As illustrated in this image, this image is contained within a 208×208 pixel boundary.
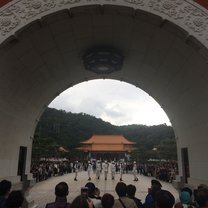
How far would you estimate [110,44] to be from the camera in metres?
10.3

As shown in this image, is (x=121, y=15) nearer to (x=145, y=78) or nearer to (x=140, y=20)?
(x=140, y=20)

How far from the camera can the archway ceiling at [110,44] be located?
8156 mm

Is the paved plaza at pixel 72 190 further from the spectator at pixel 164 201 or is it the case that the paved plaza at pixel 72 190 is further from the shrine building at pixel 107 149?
the shrine building at pixel 107 149

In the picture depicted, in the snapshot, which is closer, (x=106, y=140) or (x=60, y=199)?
(x=60, y=199)

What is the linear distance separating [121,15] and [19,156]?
27.6 ft

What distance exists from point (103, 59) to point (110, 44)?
69 cm

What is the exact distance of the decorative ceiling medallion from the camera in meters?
10.5

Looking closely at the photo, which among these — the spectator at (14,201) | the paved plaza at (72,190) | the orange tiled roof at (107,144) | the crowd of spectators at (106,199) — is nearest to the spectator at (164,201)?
the crowd of spectators at (106,199)

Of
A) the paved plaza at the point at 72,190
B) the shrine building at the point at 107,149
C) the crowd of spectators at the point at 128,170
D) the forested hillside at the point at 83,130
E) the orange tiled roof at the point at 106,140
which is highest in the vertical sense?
the forested hillside at the point at 83,130

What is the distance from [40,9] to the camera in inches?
299

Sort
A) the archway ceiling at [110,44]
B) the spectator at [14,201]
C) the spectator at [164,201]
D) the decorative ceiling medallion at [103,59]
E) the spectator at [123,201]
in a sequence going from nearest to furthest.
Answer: the spectator at [164,201] → the spectator at [14,201] → the spectator at [123,201] → the archway ceiling at [110,44] → the decorative ceiling medallion at [103,59]

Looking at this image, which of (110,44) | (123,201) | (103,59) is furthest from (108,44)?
(123,201)

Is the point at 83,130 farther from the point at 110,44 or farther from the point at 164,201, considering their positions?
the point at 164,201

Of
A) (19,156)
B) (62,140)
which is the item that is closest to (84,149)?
(62,140)
